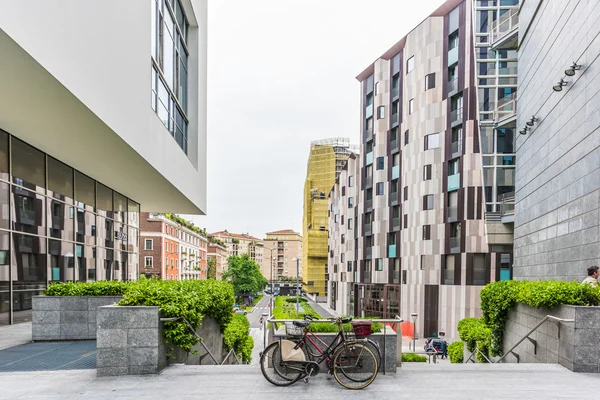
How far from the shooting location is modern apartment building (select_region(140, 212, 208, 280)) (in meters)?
54.6

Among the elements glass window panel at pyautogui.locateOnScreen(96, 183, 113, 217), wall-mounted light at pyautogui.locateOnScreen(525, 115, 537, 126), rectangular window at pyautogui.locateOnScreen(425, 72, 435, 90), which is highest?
rectangular window at pyautogui.locateOnScreen(425, 72, 435, 90)

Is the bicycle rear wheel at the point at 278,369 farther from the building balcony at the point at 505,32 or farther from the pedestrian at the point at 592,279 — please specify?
the building balcony at the point at 505,32

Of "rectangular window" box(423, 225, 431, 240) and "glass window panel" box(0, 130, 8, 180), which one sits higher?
"glass window panel" box(0, 130, 8, 180)

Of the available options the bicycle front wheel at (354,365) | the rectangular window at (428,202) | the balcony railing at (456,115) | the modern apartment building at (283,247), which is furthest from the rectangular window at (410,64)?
the modern apartment building at (283,247)

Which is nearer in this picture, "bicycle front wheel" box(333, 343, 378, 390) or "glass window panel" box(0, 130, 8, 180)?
"bicycle front wheel" box(333, 343, 378, 390)

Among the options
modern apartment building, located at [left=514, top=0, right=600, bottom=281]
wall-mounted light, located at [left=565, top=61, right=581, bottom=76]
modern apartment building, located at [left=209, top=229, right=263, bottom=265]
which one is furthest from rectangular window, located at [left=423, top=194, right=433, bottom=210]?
modern apartment building, located at [left=209, top=229, right=263, bottom=265]

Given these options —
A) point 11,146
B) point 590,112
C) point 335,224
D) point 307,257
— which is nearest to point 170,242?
point 335,224

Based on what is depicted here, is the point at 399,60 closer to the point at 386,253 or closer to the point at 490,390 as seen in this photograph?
the point at 386,253

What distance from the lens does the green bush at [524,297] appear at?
7977mm

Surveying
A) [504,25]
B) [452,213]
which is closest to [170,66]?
[504,25]

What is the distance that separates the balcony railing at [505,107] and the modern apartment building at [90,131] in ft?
68.2

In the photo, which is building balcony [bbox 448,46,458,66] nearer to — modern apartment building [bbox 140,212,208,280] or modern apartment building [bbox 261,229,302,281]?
modern apartment building [bbox 140,212,208,280]

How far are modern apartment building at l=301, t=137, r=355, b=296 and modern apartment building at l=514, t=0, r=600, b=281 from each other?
70790 mm

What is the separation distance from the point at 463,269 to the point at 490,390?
27.4 metres
